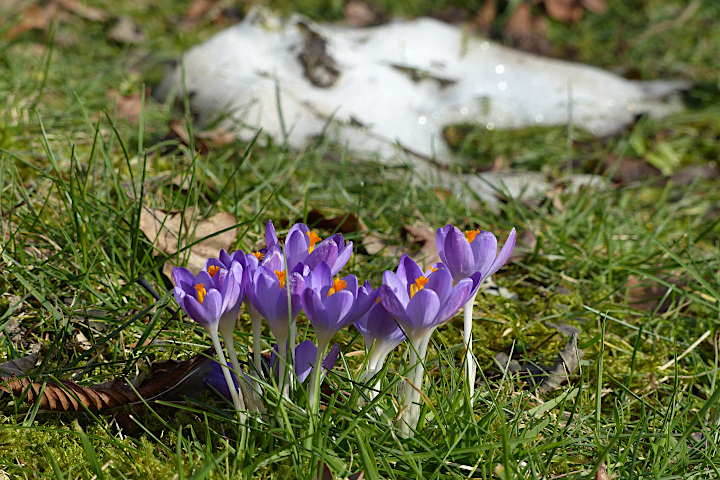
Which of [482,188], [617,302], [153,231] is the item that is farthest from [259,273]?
[482,188]

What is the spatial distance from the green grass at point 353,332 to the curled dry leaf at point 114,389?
44mm

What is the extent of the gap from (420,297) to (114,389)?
33.1 inches

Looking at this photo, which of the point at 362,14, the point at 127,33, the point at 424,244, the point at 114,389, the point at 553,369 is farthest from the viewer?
the point at 362,14

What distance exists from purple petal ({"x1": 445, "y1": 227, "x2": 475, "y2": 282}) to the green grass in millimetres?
226

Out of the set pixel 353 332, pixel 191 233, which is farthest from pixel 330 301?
pixel 191 233

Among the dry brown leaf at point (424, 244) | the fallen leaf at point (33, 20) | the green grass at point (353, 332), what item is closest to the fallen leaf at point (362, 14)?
the green grass at point (353, 332)

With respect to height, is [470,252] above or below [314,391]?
above

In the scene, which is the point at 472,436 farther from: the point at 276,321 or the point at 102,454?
the point at 102,454

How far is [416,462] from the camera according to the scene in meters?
1.42

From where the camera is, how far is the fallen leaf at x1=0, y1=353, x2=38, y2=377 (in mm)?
1628

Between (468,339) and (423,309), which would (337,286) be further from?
(468,339)

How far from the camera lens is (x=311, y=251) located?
1.45 meters

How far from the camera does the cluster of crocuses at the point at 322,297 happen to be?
1.28 m

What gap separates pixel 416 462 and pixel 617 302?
4.62ft
